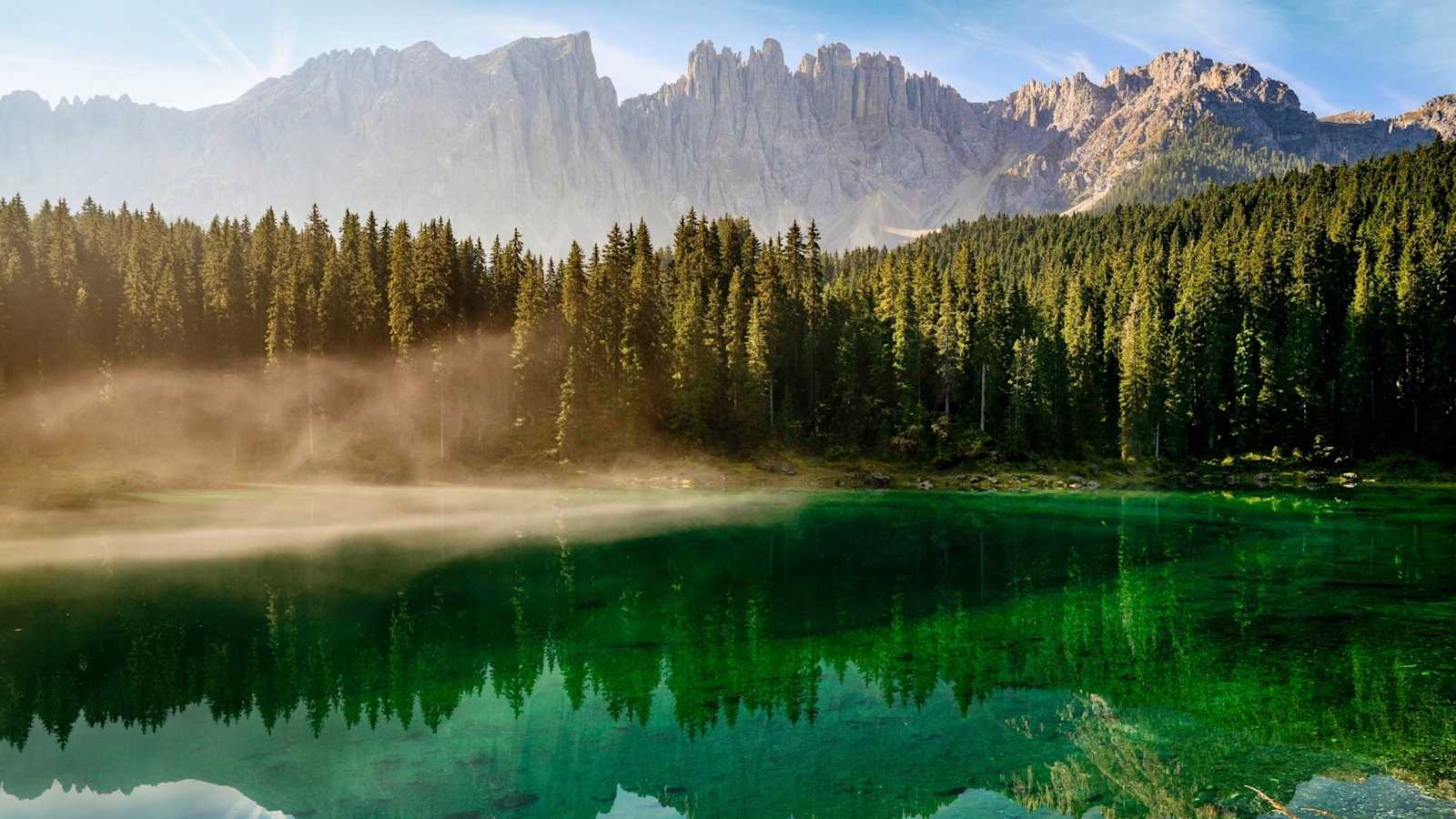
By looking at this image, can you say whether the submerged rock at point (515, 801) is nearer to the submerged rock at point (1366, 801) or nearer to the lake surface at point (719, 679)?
the lake surface at point (719, 679)

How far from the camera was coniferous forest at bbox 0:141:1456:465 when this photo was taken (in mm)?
88812

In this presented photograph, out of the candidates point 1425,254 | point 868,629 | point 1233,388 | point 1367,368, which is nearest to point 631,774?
point 868,629

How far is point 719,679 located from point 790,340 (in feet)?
233

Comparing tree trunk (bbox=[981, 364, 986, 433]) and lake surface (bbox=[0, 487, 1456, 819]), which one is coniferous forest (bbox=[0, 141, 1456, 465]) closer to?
tree trunk (bbox=[981, 364, 986, 433])

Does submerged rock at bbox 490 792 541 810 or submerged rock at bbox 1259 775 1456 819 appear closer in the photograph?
submerged rock at bbox 1259 775 1456 819

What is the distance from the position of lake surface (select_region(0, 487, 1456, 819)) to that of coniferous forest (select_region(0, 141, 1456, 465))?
Answer: 41454 mm

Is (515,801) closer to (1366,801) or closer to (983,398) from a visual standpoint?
(1366,801)

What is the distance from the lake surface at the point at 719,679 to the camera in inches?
740

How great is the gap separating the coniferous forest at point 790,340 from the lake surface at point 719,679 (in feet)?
136

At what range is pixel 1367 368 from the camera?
92.6m

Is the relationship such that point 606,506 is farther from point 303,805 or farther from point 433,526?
point 303,805

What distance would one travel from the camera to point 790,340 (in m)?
95.4

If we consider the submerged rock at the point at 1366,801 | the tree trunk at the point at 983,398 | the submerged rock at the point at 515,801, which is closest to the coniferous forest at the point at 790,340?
the tree trunk at the point at 983,398

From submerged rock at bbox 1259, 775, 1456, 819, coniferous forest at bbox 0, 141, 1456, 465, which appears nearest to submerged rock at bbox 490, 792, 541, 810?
submerged rock at bbox 1259, 775, 1456, 819
